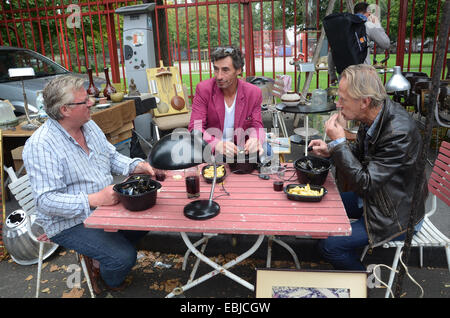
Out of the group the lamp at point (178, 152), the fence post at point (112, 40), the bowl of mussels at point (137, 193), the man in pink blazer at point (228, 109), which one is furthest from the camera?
the fence post at point (112, 40)

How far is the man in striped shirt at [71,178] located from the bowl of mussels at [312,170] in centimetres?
112

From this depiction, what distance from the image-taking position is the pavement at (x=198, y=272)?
245 centimetres

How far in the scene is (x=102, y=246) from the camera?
84.7 inches

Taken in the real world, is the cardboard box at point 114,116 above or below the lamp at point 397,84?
below

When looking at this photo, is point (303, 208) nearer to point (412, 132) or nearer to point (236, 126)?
point (412, 132)

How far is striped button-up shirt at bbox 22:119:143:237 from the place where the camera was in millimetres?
1996

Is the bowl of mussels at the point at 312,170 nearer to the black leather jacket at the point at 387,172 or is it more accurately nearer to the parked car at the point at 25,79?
the black leather jacket at the point at 387,172

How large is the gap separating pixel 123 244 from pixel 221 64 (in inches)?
60.3

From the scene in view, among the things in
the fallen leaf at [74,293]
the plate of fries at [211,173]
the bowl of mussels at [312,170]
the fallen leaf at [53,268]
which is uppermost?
the bowl of mussels at [312,170]

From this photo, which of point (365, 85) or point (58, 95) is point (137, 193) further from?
point (365, 85)

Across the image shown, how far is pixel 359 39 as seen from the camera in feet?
14.8

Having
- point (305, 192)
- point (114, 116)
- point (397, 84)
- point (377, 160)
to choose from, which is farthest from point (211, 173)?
point (397, 84)

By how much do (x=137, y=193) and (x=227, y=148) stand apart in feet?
2.40

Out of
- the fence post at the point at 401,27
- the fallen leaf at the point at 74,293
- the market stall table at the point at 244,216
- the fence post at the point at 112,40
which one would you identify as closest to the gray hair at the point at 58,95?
the market stall table at the point at 244,216
